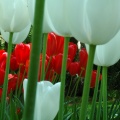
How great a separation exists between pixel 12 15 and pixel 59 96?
0.25m

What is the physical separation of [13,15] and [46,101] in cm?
27

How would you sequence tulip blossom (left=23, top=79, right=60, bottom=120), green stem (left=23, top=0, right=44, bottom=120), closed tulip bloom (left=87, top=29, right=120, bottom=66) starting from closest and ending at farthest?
green stem (left=23, top=0, right=44, bottom=120), tulip blossom (left=23, top=79, right=60, bottom=120), closed tulip bloom (left=87, top=29, right=120, bottom=66)

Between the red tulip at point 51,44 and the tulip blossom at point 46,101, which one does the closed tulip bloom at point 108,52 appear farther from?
the red tulip at point 51,44

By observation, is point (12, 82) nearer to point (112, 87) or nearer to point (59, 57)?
point (59, 57)

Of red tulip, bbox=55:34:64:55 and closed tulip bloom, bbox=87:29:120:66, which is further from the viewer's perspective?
red tulip, bbox=55:34:64:55

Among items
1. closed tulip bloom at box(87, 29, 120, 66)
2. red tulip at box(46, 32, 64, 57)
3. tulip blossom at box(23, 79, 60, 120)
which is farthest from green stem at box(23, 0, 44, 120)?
red tulip at box(46, 32, 64, 57)

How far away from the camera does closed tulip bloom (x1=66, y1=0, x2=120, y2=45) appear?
0.55 meters

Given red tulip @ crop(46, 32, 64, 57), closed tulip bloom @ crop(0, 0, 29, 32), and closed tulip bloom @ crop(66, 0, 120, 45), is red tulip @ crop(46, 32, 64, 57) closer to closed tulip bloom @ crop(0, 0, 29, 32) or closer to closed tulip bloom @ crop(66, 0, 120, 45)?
closed tulip bloom @ crop(0, 0, 29, 32)

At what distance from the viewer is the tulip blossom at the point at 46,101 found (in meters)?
0.69

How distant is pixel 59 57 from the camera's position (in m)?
1.66

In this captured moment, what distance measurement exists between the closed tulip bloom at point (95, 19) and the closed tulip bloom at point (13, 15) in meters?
0.32

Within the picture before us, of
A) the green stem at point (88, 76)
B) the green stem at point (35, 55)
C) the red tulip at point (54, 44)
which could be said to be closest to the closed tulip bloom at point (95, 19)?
the green stem at point (88, 76)

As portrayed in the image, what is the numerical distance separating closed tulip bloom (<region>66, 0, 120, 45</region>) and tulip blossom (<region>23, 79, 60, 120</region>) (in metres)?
0.17

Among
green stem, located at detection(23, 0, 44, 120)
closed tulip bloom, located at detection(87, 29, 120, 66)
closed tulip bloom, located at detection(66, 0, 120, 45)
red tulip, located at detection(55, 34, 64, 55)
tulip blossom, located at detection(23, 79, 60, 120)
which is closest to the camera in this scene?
green stem, located at detection(23, 0, 44, 120)
